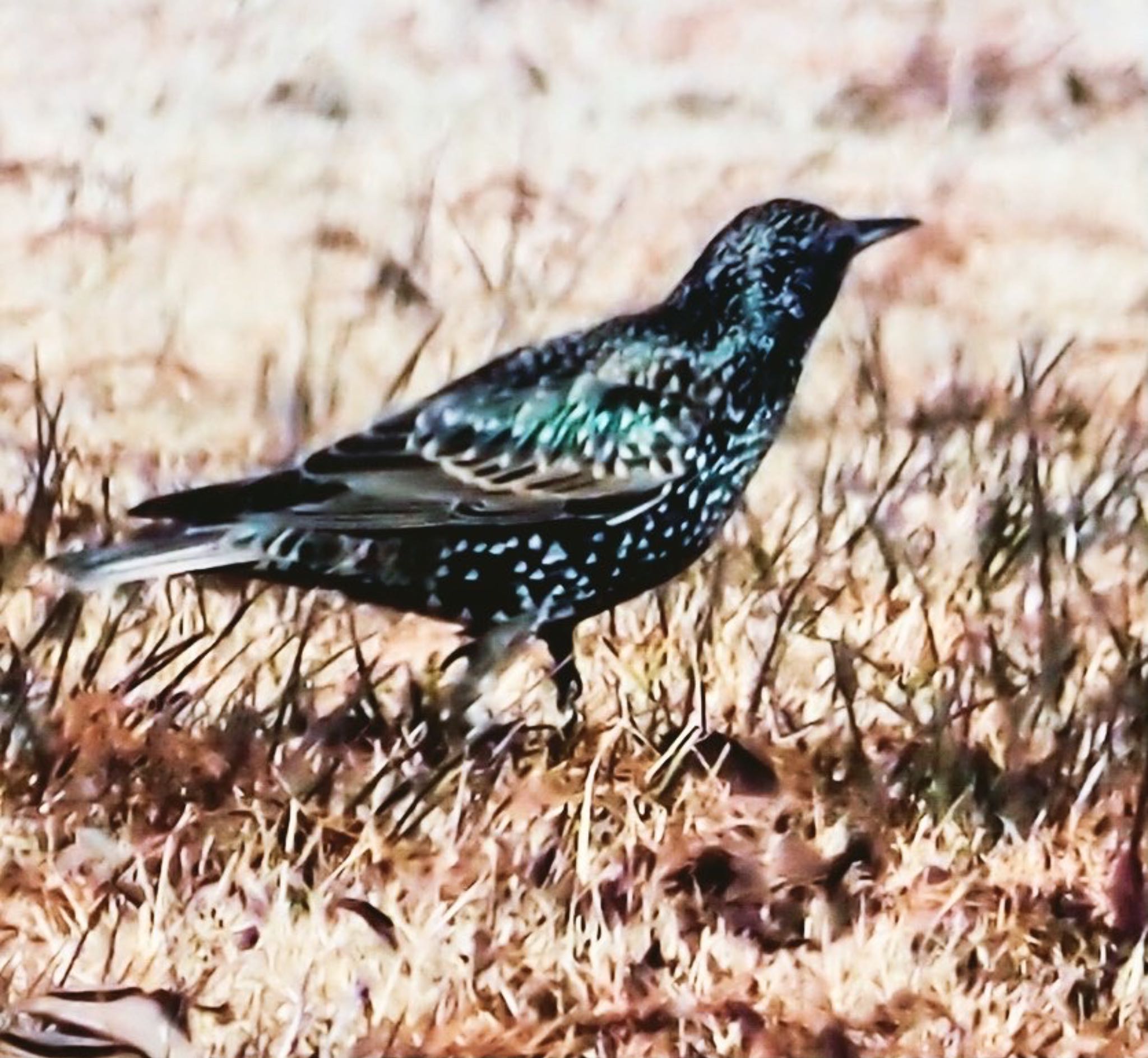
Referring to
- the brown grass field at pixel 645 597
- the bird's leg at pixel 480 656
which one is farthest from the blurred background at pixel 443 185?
the bird's leg at pixel 480 656

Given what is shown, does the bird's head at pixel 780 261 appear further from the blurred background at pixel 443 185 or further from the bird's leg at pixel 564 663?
the bird's leg at pixel 564 663

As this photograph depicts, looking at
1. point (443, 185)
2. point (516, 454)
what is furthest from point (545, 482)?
point (443, 185)

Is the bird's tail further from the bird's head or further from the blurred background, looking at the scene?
the bird's head

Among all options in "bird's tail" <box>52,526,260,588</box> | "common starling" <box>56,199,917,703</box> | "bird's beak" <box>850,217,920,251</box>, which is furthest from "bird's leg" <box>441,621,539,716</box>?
"bird's beak" <box>850,217,920,251</box>

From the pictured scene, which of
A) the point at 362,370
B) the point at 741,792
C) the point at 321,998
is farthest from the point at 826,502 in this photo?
the point at 321,998

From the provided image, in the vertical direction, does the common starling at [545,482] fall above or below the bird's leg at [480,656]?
above

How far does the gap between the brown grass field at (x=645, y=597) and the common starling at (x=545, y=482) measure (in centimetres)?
2

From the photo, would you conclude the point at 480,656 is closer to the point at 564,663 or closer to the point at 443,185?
the point at 564,663

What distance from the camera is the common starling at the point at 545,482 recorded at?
4.02ft

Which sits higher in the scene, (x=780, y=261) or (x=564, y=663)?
(x=780, y=261)

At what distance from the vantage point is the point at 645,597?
126 centimetres

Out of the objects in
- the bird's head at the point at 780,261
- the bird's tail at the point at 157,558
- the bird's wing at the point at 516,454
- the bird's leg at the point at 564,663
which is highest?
the bird's head at the point at 780,261

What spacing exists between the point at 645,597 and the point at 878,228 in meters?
0.26

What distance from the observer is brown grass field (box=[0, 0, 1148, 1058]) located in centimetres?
121
